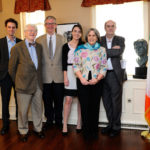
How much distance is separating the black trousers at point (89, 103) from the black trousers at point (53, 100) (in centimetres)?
41

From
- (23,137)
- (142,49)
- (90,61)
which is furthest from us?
(142,49)

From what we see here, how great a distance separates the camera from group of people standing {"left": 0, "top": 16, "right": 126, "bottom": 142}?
250cm

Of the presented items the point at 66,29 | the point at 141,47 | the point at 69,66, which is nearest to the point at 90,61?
the point at 69,66

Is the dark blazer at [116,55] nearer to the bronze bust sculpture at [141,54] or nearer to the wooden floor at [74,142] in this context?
the bronze bust sculpture at [141,54]

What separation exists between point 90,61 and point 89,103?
543mm

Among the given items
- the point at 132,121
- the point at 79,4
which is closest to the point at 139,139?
the point at 132,121

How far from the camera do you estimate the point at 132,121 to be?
10.1ft

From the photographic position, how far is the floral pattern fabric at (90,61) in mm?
2488

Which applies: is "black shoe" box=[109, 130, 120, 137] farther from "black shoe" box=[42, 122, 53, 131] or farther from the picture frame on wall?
the picture frame on wall

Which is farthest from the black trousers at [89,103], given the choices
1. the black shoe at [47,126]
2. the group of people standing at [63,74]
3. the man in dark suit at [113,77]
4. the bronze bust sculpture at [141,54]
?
the bronze bust sculpture at [141,54]

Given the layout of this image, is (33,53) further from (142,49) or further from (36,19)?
(36,19)

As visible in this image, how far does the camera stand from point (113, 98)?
278 cm

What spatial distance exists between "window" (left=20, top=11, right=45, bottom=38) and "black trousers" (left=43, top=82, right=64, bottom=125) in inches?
68.2

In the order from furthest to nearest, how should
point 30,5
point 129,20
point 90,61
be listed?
1. point 30,5
2. point 129,20
3. point 90,61
